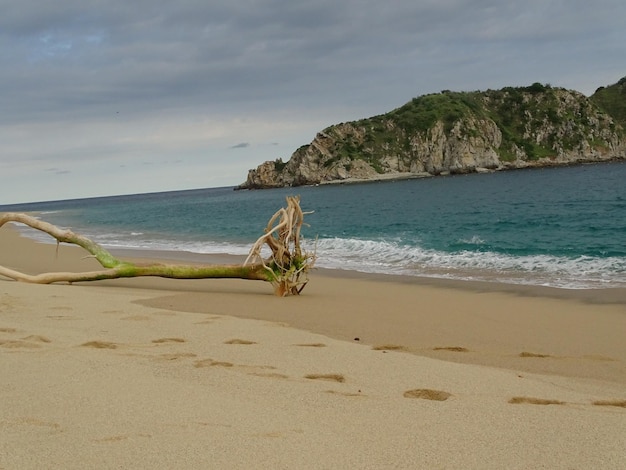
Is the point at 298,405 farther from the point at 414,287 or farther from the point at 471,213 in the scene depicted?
the point at 471,213

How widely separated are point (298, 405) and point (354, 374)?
3.72 ft

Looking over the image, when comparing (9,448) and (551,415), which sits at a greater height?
(9,448)

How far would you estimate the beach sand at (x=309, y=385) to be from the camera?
2996 mm

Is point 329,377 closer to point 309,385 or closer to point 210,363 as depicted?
point 309,385

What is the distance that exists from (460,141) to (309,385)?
137 m

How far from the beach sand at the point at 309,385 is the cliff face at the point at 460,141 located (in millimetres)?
127728

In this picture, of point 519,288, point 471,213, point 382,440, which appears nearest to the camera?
point 382,440


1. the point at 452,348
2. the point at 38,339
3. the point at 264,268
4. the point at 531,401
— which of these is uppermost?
the point at 264,268

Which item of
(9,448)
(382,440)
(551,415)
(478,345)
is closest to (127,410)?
(9,448)

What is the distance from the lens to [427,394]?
428cm

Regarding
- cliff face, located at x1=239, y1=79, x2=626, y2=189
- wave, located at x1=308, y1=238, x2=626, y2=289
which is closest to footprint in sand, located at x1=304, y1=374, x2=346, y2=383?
wave, located at x1=308, y1=238, x2=626, y2=289

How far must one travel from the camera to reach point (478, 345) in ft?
21.6

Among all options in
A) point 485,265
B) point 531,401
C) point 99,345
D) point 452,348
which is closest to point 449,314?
point 452,348

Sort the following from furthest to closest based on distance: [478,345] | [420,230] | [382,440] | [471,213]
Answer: [471,213] < [420,230] < [478,345] < [382,440]
